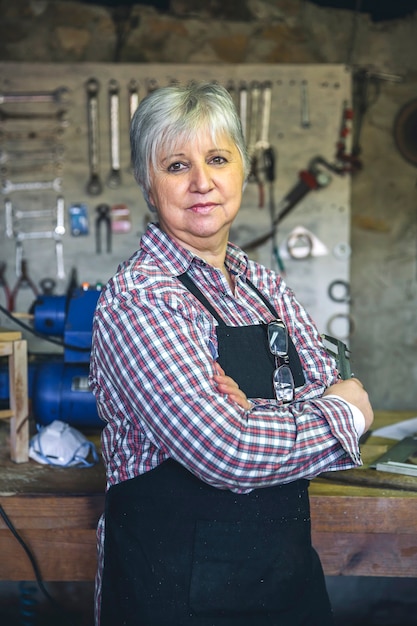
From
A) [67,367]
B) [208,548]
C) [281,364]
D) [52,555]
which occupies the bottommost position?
[52,555]

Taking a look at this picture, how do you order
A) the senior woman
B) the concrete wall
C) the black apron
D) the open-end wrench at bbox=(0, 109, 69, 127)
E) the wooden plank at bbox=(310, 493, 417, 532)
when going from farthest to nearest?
the concrete wall, the open-end wrench at bbox=(0, 109, 69, 127), the wooden plank at bbox=(310, 493, 417, 532), the black apron, the senior woman

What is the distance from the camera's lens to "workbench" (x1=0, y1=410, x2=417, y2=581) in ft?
5.78

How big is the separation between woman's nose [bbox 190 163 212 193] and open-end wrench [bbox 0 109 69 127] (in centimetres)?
329

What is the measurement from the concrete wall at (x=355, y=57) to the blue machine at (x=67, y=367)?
106 inches

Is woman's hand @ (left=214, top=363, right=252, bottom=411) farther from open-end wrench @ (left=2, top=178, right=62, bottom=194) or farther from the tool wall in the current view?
open-end wrench @ (left=2, top=178, right=62, bottom=194)

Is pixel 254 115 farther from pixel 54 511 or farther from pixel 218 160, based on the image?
pixel 54 511

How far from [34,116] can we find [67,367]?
2.60 m

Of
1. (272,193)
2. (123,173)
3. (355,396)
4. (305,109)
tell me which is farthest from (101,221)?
(355,396)

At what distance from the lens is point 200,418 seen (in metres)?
1.20

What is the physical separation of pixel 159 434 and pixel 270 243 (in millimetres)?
3383

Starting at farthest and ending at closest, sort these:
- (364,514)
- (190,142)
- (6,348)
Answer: (6,348) → (364,514) → (190,142)

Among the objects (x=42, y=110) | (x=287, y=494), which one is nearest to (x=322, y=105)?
(x=42, y=110)

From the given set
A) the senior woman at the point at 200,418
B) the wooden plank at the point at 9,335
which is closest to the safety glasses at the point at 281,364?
the senior woman at the point at 200,418

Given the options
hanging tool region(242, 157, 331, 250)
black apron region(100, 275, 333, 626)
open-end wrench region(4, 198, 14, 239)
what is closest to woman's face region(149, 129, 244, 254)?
black apron region(100, 275, 333, 626)
